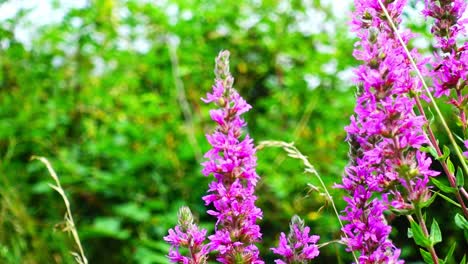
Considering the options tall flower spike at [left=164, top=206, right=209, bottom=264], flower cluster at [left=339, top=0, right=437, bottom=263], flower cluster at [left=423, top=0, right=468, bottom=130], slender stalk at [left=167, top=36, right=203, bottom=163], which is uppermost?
slender stalk at [left=167, top=36, right=203, bottom=163]

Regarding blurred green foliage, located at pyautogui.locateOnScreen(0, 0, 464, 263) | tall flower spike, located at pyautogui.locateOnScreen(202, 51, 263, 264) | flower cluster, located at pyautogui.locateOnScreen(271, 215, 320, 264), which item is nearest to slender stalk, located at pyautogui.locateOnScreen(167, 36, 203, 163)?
blurred green foliage, located at pyautogui.locateOnScreen(0, 0, 464, 263)

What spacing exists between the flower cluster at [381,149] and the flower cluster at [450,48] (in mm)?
181

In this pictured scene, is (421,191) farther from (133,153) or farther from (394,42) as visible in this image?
(133,153)

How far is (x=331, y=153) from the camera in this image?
14.9ft

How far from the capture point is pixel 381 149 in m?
1.46

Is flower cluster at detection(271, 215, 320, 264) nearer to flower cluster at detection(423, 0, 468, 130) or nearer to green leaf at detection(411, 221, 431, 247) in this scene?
green leaf at detection(411, 221, 431, 247)

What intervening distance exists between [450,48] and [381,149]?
0.48 metres

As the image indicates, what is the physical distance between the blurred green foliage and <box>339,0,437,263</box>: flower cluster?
2360mm

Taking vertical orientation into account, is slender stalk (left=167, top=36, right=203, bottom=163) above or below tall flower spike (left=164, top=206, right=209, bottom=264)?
above

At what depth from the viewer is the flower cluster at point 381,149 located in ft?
4.76

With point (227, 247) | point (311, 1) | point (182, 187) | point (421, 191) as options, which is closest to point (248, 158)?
point (227, 247)

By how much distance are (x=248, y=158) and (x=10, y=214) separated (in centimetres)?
321

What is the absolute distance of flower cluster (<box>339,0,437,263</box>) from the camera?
145 cm

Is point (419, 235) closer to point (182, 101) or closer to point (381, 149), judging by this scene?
point (381, 149)
